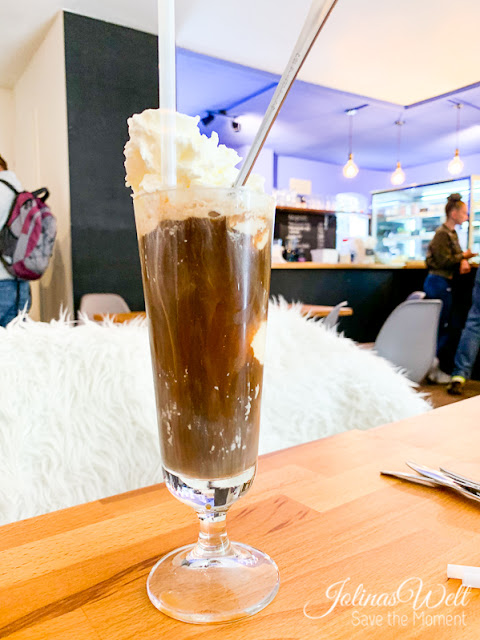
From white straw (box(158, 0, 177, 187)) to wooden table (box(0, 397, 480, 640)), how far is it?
0.35m

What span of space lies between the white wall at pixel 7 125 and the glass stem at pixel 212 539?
6.41 meters

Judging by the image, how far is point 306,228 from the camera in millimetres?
6918

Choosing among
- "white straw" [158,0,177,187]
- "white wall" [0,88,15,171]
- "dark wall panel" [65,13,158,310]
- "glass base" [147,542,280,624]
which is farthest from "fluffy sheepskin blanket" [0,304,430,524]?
"white wall" [0,88,15,171]

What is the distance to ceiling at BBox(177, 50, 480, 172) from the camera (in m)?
5.84

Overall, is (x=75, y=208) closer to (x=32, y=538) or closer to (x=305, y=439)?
(x=305, y=439)

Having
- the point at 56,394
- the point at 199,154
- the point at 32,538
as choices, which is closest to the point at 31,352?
the point at 56,394

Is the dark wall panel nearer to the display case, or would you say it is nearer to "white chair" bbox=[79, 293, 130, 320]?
"white chair" bbox=[79, 293, 130, 320]

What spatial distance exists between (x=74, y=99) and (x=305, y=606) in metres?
4.41

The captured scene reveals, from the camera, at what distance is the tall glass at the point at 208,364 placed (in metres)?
0.41

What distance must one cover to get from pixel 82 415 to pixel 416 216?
25.9ft

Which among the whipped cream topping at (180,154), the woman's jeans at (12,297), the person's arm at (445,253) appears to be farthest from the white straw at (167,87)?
the person's arm at (445,253)

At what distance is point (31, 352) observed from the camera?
90cm

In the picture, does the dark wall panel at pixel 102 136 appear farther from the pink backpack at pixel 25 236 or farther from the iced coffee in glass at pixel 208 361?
the iced coffee in glass at pixel 208 361

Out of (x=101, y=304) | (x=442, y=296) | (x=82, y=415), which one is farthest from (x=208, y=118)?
(x=82, y=415)
